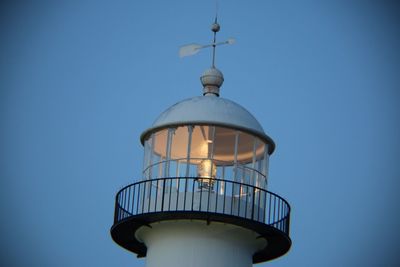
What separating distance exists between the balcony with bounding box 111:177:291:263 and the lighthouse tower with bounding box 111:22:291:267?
0.08 feet

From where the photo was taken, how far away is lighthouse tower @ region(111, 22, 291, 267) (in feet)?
92.4

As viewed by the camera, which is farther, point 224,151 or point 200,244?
point 224,151

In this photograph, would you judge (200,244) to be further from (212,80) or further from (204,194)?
(212,80)

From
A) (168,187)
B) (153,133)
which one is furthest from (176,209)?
(153,133)

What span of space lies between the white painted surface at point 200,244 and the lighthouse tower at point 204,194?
2 cm

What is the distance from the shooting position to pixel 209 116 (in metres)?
28.9

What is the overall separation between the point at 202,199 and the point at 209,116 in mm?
2169

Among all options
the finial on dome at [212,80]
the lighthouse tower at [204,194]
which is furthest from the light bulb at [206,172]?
the finial on dome at [212,80]

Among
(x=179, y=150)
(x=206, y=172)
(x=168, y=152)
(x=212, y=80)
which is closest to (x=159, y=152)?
(x=179, y=150)

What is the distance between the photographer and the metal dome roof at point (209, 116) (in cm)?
2886

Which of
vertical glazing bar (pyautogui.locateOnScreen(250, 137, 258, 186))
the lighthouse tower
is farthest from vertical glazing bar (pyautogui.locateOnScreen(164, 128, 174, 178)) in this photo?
vertical glazing bar (pyautogui.locateOnScreen(250, 137, 258, 186))

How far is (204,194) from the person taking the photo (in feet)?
92.3

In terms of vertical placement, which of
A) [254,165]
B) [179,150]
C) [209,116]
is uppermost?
[209,116]

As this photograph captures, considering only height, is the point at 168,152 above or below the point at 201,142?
below
